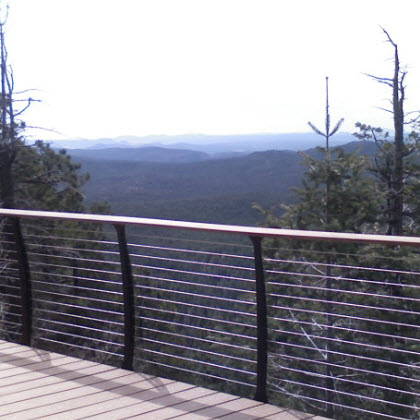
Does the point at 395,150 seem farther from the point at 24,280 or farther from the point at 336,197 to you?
the point at 24,280

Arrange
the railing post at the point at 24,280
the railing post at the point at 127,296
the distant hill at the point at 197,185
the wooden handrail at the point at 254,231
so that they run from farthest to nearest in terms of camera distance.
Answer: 1. the distant hill at the point at 197,185
2. the railing post at the point at 24,280
3. the railing post at the point at 127,296
4. the wooden handrail at the point at 254,231

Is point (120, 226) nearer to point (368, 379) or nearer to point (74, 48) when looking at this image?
point (368, 379)

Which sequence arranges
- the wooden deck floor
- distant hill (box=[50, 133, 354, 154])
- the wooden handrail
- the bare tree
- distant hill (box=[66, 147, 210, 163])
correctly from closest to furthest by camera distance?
the wooden handrail → the wooden deck floor → the bare tree → distant hill (box=[66, 147, 210, 163]) → distant hill (box=[50, 133, 354, 154])

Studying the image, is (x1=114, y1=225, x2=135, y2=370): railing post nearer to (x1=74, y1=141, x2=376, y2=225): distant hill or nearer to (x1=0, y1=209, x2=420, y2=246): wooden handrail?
(x1=0, y1=209, x2=420, y2=246): wooden handrail

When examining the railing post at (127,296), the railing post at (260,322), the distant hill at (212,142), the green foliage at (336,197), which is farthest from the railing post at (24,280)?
the distant hill at (212,142)

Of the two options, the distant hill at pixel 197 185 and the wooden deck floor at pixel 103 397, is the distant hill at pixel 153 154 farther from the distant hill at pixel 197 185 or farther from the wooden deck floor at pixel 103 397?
the wooden deck floor at pixel 103 397

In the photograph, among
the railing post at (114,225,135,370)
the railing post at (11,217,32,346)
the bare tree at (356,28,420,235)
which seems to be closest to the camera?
the railing post at (114,225,135,370)

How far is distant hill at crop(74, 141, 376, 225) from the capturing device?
4369 cm

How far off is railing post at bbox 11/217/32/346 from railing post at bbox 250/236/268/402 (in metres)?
1.84

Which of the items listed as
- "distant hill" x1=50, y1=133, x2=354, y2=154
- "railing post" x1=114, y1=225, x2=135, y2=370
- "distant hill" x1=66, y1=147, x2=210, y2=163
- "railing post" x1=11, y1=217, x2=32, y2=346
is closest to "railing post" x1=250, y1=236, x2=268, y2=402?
"railing post" x1=114, y1=225, x2=135, y2=370

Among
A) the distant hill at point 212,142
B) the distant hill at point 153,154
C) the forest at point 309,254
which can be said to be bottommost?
the forest at point 309,254

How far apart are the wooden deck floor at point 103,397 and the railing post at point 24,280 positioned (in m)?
0.40

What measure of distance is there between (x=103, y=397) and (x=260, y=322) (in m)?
0.96

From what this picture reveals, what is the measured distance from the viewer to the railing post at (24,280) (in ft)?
14.2
